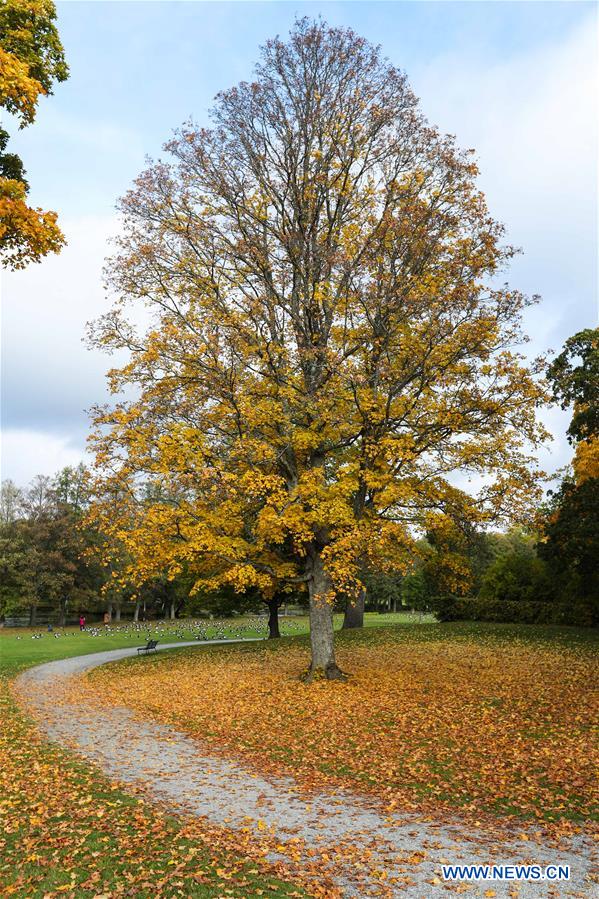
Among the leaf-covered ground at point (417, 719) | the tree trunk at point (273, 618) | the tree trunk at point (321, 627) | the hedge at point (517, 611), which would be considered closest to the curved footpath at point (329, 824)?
the leaf-covered ground at point (417, 719)

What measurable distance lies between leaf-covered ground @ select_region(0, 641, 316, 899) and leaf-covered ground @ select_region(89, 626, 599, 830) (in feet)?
8.27

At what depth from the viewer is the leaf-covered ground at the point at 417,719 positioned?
8320 mm

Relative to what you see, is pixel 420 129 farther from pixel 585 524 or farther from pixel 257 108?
pixel 585 524

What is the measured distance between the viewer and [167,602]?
7375 cm

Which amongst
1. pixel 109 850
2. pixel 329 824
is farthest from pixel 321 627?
pixel 109 850

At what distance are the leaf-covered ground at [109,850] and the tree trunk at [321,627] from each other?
26.3ft

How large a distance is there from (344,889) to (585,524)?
18.5 m

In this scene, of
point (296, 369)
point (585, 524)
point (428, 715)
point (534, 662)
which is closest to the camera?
point (428, 715)

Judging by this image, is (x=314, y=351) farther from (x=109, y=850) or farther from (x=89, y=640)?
(x=89, y=640)

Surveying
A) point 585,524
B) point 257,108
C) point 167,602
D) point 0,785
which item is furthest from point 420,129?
point 167,602

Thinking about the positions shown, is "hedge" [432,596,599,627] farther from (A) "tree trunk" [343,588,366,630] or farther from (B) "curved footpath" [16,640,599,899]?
(B) "curved footpath" [16,640,599,899]

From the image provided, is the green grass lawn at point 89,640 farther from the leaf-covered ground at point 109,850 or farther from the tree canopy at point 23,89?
the tree canopy at point 23,89

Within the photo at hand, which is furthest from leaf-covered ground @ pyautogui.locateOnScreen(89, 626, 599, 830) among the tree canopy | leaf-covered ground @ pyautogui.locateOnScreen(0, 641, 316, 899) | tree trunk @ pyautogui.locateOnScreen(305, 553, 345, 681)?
the tree canopy

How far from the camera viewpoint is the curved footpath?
5.64 m
